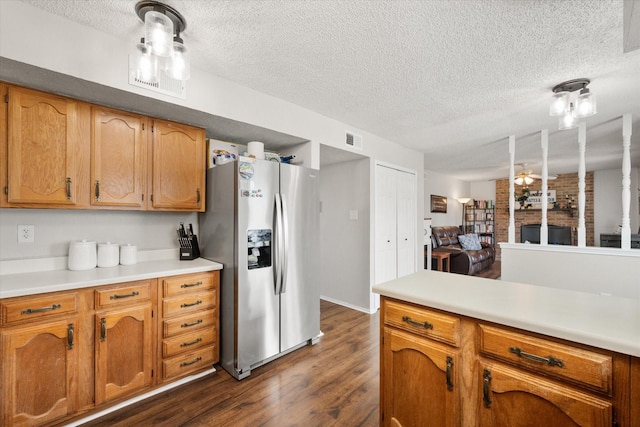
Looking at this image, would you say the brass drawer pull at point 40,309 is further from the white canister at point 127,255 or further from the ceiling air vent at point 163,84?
the ceiling air vent at point 163,84

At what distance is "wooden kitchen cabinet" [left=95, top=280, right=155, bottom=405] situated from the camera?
1743 millimetres

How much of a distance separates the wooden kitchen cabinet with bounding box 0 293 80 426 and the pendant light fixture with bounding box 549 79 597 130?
384 centimetres

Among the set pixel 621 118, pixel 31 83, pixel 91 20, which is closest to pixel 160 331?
pixel 31 83

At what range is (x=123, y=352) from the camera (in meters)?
1.83

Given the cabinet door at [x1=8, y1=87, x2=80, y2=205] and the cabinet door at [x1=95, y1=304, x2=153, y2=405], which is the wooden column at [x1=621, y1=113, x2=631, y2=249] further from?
the cabinet door at [x1=8, y1=87, x2=80, y2=205]

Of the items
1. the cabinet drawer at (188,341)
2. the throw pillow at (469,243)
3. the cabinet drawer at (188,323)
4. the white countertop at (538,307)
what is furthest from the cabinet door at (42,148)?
the throw pillow at (469,243)

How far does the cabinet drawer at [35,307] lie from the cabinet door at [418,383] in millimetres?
1875

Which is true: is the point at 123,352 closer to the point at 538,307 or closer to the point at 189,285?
the point at 189,285

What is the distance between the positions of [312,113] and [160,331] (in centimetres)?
240

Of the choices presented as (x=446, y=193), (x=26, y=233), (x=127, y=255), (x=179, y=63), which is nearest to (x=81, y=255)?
(x=127, y=255)

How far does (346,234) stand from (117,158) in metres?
2.80

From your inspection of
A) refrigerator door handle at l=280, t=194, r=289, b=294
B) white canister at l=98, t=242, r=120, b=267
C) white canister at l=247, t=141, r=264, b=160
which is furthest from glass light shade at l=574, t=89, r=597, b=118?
white canister at l=98, t=242, r=120, b=267

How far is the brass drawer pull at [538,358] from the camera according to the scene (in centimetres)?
98

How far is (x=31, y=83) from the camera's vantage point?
1710mm
